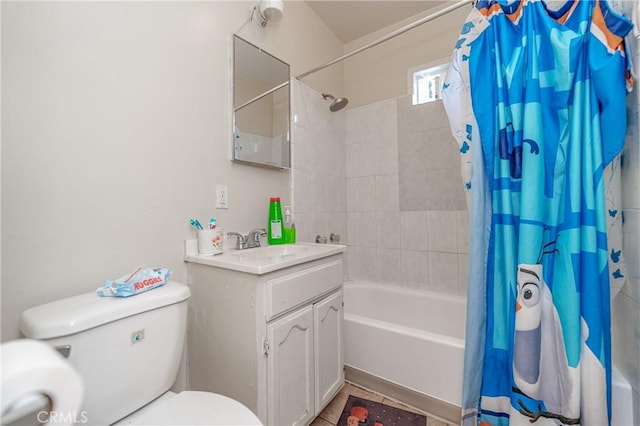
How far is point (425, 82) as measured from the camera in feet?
6.83

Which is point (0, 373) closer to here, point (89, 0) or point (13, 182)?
point (13, 182)

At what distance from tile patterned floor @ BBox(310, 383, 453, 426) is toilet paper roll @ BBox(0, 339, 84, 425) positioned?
127cm

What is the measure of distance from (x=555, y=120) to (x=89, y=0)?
1704mm

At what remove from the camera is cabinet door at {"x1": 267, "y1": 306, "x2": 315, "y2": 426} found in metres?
1.00

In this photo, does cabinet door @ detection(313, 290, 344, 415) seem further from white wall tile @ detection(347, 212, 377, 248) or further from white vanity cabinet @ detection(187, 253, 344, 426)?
white wall tile @ detection(347, 212, 377, 248)

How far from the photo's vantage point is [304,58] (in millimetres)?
1935

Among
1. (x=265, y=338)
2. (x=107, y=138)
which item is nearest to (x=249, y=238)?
(x=265, y=338)

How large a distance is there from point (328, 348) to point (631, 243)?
1.23m

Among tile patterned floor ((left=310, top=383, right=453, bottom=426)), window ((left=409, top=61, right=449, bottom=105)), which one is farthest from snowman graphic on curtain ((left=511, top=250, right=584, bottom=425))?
window ((left=409, top=61, right=449, bottom=105))

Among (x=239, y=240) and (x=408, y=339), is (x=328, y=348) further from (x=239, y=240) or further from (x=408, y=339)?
(x=239, y=240)

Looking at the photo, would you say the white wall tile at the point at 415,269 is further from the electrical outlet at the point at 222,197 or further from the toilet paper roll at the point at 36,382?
the toilet paper roll at the point at 36,382

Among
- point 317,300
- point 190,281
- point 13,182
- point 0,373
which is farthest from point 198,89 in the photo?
point 0,373

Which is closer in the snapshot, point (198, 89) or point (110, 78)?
point (110, 78)

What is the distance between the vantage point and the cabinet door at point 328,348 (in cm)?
124
